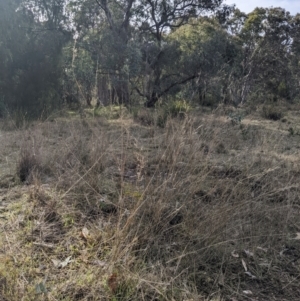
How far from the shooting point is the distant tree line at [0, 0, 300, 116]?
8125 mm

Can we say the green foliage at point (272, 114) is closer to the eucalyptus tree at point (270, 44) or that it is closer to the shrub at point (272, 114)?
the shrub at point (272, 114)

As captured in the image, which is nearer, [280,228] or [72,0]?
[280,228]

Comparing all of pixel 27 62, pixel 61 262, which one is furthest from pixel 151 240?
pixel 27 62

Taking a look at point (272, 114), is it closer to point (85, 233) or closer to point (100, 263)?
point (85, 233)

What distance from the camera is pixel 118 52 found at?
9.01 meters

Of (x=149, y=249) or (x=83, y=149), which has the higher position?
(x=83, y=149)

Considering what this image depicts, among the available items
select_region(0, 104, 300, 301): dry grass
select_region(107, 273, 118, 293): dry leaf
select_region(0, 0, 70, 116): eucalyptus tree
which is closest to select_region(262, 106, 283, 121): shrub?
select_region(0, 0, 70, 116): eucalyptus tree

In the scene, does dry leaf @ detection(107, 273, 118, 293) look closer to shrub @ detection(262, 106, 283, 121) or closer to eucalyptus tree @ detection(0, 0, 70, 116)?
eucalyptus tree @ detection(0, 0, 70, 116)

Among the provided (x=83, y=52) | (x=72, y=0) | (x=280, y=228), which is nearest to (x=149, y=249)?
(x=280, y=228)

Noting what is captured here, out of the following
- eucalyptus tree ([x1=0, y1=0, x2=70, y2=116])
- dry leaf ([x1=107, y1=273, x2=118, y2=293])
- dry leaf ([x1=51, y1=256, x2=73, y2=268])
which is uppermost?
eucalyptus tree ([x1=0, y1=0, x2=70, y2=116])

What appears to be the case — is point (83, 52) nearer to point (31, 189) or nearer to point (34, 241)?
point (31, 189)

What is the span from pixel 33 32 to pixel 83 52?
1325mm

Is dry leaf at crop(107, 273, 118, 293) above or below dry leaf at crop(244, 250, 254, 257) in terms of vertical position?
above

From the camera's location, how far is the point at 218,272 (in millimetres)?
1855
